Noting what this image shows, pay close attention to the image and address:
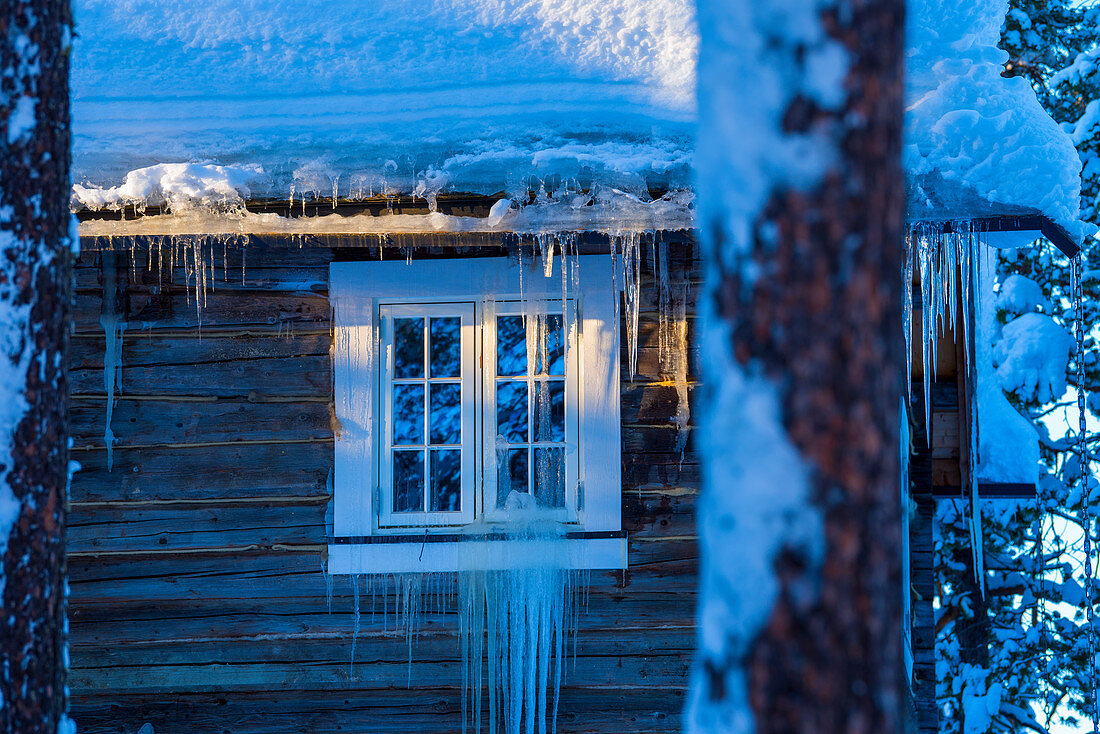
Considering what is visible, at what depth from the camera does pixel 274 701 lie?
4.39 meters

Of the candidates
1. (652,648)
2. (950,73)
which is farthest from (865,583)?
(950,73)

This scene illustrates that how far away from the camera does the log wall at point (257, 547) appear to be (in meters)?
4.31

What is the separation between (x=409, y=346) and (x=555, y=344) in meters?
0.81

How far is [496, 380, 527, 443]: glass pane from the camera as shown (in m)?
4.38

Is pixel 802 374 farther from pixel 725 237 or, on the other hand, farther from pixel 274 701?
pixel 274 701

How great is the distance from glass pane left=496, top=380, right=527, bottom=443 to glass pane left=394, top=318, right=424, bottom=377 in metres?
0.48

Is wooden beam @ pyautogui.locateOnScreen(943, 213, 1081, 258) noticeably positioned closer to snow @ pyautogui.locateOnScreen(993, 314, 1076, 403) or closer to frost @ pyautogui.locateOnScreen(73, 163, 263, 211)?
frost @ pyautogui.locateOnScreen(73, 163, 263, 211)

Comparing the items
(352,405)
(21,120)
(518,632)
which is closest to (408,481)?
(352,405)

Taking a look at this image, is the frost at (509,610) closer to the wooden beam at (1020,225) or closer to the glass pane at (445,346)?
the glass pane at (445,346)

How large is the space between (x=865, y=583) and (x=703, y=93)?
35.2 inches

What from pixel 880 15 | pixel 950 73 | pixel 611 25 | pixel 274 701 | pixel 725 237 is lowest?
pixel 274 701

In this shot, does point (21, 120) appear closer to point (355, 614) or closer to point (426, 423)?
point (426, 423)

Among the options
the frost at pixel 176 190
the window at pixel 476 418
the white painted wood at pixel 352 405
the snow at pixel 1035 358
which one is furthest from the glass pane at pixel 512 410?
the snow at pixel 1035 358

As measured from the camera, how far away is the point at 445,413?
444 centimetres
